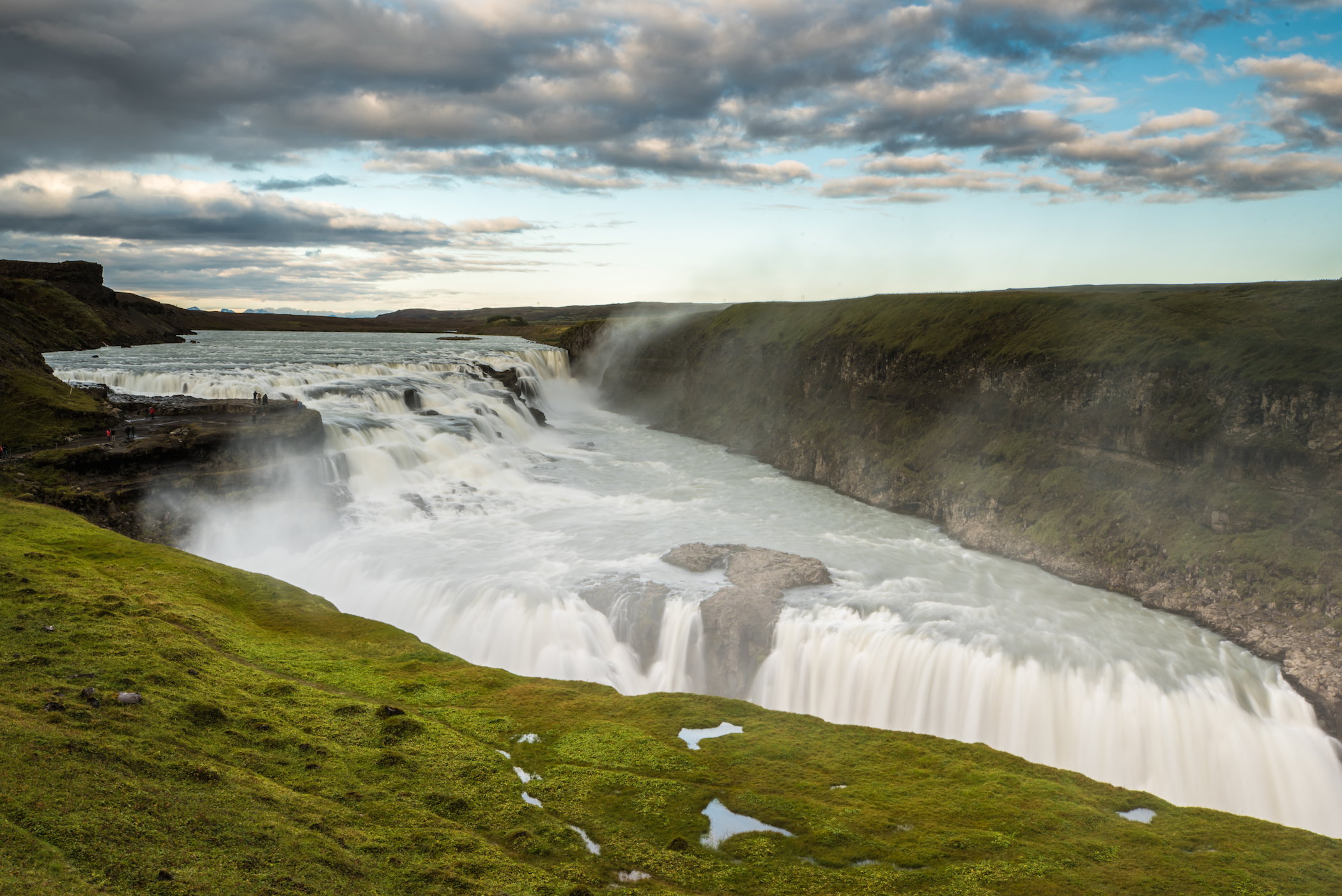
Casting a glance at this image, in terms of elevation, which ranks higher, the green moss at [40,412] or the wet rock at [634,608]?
the green moss at [40,412]

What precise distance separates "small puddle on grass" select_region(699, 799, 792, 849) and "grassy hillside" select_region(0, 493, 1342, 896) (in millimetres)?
185

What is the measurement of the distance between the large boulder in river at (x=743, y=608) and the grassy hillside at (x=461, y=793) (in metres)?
6.81

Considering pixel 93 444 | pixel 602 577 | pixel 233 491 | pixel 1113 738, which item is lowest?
pixel 1113 738

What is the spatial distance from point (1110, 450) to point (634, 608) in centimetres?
2304

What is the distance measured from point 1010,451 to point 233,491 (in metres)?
36.8

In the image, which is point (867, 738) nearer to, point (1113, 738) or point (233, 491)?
point (1113, 738)

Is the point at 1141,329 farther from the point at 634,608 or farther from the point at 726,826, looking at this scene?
the point at 726,826

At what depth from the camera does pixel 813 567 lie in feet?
89.4

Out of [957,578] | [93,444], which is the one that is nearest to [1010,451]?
[957,578]

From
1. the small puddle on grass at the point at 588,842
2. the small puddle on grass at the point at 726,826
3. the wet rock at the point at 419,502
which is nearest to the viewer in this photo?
the small puddle on grass at the point at 588,842

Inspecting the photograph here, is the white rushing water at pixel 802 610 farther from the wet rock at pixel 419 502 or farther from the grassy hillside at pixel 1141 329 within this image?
the grassy hillside at pixel 1141 329

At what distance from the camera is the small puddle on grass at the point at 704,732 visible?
1455cm

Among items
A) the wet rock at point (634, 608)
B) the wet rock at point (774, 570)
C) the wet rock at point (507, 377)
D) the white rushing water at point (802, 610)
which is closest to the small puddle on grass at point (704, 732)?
the white rushing water at point (802, 610)

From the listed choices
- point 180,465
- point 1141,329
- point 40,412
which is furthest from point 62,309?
point 1141,329
